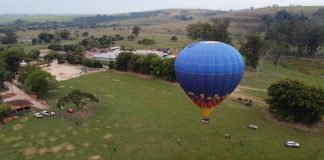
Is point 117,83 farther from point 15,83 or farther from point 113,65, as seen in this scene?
point 15,83

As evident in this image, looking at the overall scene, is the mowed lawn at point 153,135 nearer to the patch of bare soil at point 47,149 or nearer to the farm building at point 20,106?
the patch of bare soil at point 47,149

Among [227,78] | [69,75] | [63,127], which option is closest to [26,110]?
[63,127]

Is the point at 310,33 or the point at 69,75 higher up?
the point at 310,33

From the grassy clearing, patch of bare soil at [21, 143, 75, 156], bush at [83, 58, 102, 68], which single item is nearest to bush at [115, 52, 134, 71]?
bush at [83, 58, 102, 68]

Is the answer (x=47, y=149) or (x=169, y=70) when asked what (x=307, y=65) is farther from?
(x=47, y=149)

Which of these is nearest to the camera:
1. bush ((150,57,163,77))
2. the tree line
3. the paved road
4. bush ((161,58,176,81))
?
the paved road

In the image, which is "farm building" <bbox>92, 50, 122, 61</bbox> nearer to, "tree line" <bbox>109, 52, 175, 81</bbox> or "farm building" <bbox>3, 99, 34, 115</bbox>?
"tree line" <bbox>109, 52, 175, 81</bbox>
